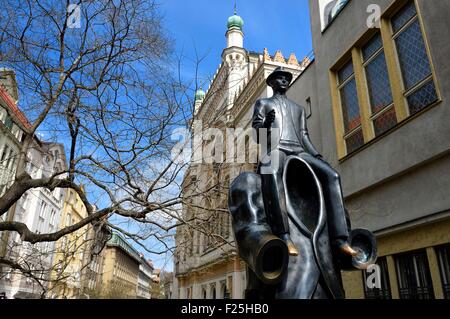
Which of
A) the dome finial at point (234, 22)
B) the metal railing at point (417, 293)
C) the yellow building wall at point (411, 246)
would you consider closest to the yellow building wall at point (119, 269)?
the dome finial at point (234, 22)

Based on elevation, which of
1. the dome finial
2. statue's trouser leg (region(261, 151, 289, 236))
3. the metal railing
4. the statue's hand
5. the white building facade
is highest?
the dome finial

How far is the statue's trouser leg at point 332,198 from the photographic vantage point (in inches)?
117

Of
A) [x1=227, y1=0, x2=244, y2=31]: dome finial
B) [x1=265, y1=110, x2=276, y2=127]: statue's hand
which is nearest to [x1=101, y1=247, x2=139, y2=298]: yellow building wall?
[x1=227, y1=0, x2=244, y2=31]: dome finial

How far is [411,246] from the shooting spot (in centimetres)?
801

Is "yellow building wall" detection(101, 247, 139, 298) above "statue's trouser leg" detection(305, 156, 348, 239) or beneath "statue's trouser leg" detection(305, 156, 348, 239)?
above

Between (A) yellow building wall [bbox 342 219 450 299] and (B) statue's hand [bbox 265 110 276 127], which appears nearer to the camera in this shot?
(B) statue's hand [bbox 265 110 276 127]

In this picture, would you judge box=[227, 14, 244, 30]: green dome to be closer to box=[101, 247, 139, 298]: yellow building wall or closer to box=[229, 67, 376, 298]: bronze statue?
box=[229, 67, 376, 298]: bronze statue

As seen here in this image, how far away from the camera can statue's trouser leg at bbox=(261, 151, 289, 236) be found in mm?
2863

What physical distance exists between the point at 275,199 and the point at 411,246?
6497mm

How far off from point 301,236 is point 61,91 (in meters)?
8.03

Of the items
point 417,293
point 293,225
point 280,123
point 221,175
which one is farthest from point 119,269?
point 293,225

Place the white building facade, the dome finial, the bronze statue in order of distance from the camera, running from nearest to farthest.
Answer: the bronze statue < the white building facade < the dome finial

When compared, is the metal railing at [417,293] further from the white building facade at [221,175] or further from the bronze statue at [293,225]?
the bronze statue at [293,225]
